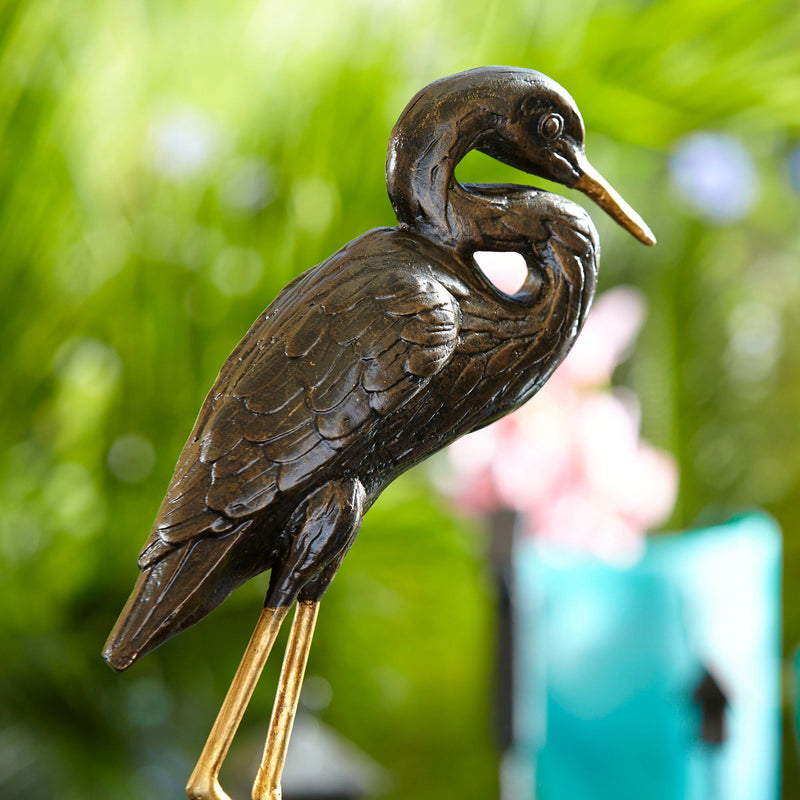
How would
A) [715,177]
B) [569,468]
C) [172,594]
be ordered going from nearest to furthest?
[172,594] < [569,468] < [715,177]

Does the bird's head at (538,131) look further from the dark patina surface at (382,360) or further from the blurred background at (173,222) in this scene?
the blurred background at (173,222)

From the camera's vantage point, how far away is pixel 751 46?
740mm

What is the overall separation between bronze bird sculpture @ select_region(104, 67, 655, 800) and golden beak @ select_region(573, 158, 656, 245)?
1 cm

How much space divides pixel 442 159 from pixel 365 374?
0.07 metres

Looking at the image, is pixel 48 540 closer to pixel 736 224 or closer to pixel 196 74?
pixel 196 74

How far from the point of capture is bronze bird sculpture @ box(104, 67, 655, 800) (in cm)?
27

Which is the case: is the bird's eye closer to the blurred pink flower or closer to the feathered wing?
the feathered wing

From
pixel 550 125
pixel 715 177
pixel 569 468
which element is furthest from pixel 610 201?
pixel 715 177

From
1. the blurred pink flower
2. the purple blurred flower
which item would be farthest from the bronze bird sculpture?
the purple blurred flower

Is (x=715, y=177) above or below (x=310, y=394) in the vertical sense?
above

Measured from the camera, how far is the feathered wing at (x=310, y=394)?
27 cm

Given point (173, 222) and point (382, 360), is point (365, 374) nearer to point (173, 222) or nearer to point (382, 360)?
point (382, 360)

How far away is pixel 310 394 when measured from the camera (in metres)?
0.27

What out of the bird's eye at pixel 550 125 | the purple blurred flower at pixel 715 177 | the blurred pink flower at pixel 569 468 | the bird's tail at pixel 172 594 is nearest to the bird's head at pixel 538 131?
the bird's eye at pixel 550 125
